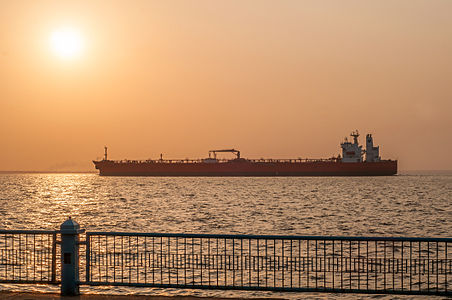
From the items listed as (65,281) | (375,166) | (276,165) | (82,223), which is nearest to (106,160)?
(276,165)

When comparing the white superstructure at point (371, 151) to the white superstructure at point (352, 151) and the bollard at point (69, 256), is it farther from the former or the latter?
the bollard at point (69, 256)

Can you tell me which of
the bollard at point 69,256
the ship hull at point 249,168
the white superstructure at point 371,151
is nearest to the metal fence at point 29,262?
the bollard at point 69,256

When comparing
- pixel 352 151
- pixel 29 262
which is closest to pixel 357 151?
pixel 352 151

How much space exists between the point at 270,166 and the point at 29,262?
142 m

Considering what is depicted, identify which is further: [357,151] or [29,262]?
[357,151]

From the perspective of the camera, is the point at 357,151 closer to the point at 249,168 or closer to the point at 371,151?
the point at 371,151

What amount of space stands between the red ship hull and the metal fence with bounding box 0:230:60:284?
422 ft

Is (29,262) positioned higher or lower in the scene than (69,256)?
lower

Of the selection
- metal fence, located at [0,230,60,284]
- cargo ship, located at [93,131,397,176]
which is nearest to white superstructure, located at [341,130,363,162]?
cargo ship, located at [93,131,397,176]

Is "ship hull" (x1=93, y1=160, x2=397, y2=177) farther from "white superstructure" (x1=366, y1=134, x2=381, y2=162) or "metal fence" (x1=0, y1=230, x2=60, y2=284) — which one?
"metal fence" (x1=0, y1=230, x2=60, y2=284)

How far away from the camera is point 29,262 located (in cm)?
1791

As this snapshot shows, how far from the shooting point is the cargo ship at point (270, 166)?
15000 cm

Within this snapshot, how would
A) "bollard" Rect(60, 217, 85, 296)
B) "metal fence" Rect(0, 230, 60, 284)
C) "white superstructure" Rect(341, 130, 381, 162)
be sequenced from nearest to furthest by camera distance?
"bollard" Rect(60, 217, 85, 296) → "metal fence" Rect(0, 230, 60, 284) → "white superstructure" Rect(341, 130, 381, 162)

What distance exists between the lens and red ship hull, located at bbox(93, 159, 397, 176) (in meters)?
150
